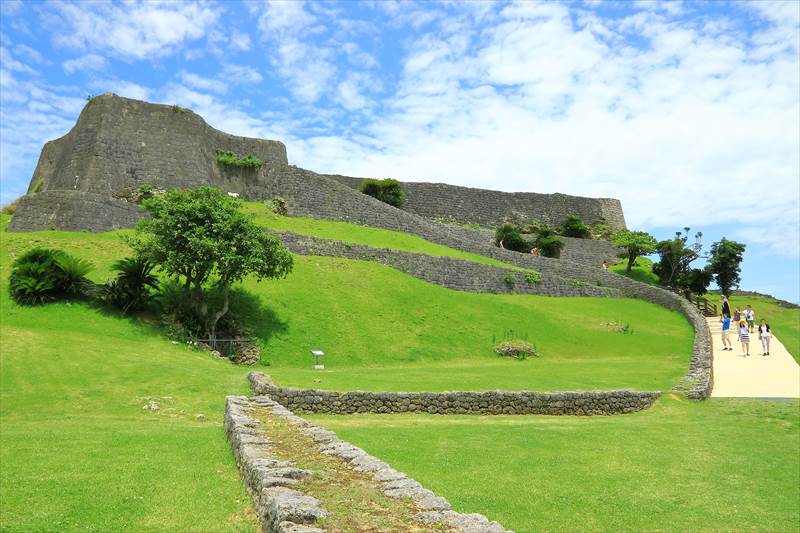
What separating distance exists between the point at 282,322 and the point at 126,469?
14995mm

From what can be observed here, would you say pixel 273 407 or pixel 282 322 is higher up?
pixel 282 322

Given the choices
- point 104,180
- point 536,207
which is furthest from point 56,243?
point 536,207

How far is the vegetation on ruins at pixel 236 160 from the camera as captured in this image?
39719mm

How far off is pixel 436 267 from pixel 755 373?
16484mm

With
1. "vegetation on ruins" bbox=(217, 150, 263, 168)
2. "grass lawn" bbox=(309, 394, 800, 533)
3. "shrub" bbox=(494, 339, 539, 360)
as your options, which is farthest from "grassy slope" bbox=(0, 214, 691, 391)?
"vegetation on ruins" bbox=(217, 150, 263, 168)

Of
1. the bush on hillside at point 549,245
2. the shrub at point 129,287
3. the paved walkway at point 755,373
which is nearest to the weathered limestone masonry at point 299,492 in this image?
the shrub at point 129,287

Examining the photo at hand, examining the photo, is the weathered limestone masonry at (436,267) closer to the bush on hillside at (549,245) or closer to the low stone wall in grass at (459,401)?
the bush on hillside at (549,245)

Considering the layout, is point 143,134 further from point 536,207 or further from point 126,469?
point 536,207

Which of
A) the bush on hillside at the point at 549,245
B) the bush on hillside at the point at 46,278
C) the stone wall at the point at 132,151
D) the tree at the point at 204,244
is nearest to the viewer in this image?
the bush on hillside at the point at 46,278

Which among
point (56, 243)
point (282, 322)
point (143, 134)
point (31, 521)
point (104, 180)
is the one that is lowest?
point (31, 521)

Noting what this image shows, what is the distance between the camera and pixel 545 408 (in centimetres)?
1653

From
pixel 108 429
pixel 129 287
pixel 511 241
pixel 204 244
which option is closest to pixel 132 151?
pixel 129 287

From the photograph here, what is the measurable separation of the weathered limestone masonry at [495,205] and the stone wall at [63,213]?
25.5 metres

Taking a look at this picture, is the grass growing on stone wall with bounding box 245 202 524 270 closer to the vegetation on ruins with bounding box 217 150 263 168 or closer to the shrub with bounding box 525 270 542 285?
the shrub with bounding box 525 270 542 285
